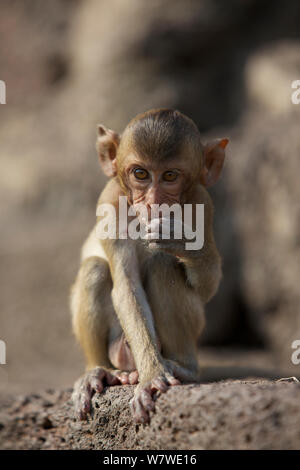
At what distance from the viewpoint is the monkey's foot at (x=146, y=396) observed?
3879 millimetres

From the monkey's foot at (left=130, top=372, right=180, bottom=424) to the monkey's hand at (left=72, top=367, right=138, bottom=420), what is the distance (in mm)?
540

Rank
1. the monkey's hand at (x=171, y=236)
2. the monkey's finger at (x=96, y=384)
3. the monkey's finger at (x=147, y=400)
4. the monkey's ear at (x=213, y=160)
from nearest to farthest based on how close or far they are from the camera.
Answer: the monkey's finger at (x=147, y=400), the monkey's hand at (x=171, y=236), the monkey's finger at (x=96, y=384), the monkey's ear at (x=213, y=160)

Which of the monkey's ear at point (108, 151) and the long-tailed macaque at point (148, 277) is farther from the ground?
the monkey's ear at point (108, 151)

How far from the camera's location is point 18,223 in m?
11.8

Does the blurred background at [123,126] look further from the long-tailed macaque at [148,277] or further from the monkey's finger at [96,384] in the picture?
the monkey's finger at [96,384]

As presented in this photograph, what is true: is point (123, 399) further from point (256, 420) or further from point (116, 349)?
point (256, 420)

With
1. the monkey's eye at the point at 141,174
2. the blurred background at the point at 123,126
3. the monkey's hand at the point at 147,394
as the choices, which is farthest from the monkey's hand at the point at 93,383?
the blurred background at the point at 123,126

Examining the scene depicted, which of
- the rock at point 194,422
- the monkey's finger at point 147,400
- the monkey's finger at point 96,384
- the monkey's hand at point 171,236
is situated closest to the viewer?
the rock at point 194,422

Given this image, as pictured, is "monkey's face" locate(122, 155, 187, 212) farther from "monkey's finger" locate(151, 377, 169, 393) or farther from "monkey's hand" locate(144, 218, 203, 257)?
"monkey's finger" locate(151, 377, 169, 393)

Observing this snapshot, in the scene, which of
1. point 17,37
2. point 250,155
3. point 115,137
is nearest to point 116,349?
point 115,137

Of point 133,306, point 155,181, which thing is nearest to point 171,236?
point 155,181

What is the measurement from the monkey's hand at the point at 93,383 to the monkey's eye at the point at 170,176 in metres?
1.37

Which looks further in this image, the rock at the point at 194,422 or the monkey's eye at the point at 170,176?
the monkey's eye at the point at 170,176

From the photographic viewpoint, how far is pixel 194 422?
138 inches
